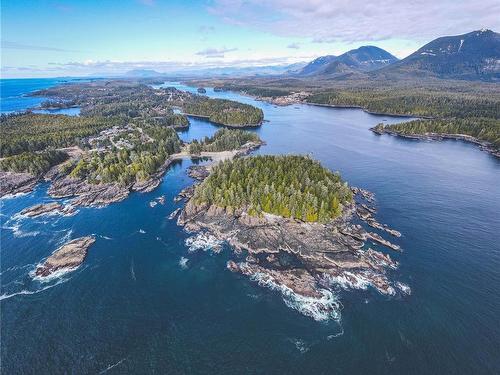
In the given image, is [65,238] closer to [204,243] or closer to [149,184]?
[204,243]

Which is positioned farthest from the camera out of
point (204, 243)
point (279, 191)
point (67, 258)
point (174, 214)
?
point (174, 214)

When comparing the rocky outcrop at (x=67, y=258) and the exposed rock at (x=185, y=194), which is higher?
the exposed rock at (x=185, y=194)

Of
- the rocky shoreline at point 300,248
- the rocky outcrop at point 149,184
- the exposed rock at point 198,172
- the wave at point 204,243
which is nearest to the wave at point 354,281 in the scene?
the rocky shoreline at point 300,248

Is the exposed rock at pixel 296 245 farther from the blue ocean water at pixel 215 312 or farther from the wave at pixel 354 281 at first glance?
the blue ocean water at pixel 215 312

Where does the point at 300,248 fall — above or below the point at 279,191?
below

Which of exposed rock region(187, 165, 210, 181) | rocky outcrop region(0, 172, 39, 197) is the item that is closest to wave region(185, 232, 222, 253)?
exposed rock region(187, 165, 210, 181)

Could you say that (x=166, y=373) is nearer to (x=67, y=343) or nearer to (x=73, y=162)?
(x=67, y=343)

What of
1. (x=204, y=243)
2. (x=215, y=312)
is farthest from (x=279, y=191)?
(x=215, y=312)

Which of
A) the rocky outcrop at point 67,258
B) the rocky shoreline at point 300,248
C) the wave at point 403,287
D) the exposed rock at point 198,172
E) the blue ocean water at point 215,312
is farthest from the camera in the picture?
the exposed rock at point 198,172
